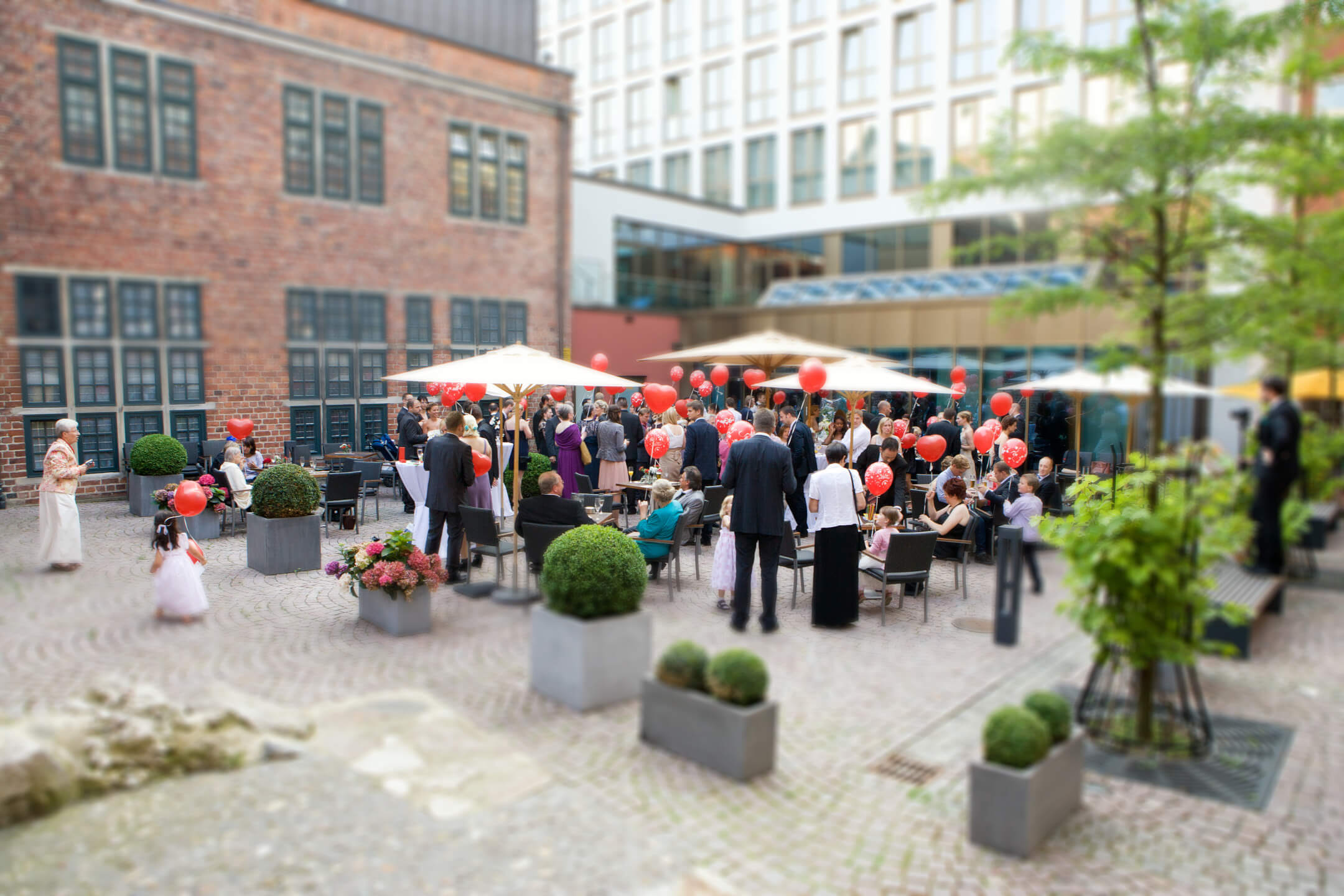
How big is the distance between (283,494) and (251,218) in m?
8.50

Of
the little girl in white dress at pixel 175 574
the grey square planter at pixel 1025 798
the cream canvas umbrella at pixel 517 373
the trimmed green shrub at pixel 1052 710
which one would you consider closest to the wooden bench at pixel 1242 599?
the trimmed green shrub at pixel 1052 710

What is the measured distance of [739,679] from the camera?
4969mm

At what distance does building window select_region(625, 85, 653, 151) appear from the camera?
5570mm

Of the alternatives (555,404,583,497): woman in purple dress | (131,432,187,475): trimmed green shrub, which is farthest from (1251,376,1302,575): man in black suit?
(131,432,187,475): trimmed green shrub

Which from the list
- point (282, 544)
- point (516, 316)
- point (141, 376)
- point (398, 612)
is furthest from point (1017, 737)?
point (516, 316)

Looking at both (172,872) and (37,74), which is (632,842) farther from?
(37,74)

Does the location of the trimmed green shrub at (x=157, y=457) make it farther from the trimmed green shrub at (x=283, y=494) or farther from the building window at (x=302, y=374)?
the trimmed green shrub at (x=283, y=494)

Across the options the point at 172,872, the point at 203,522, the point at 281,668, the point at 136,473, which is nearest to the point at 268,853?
the point at 172,872

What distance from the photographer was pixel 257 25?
15.6 metres

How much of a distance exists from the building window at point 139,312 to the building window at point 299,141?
3.72m

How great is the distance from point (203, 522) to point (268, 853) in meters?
8.62

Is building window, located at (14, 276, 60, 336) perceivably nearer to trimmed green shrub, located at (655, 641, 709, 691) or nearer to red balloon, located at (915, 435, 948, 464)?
trimmed green shrub, located at (655, 641, 709, 691)

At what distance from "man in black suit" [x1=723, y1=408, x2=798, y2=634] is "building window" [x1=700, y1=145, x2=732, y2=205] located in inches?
108

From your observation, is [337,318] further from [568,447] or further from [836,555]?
[836,555]
